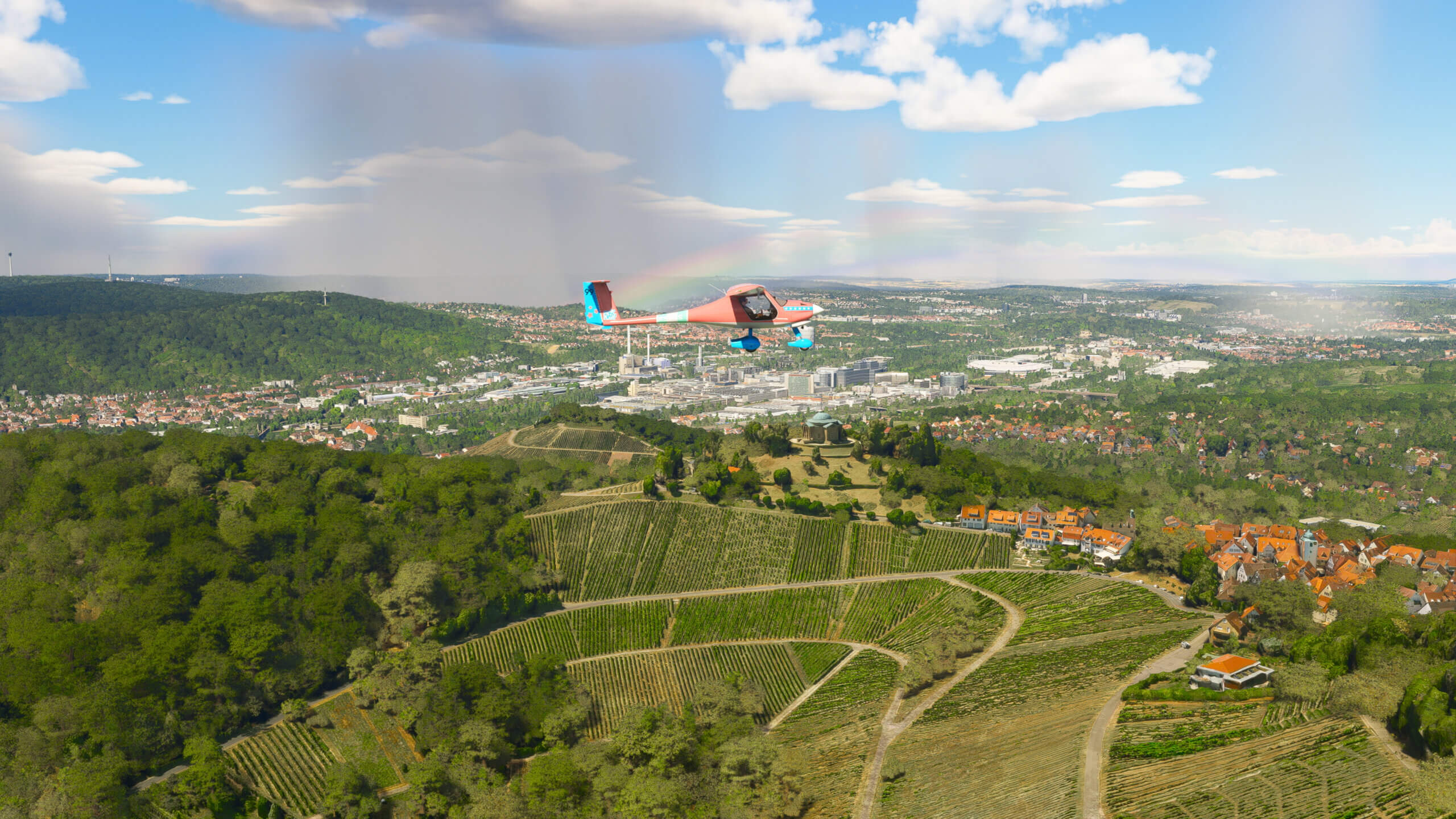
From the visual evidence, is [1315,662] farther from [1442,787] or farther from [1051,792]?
[1051,792]

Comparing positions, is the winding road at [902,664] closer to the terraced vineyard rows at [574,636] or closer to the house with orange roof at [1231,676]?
the terraced vineyard rows at [574,636]

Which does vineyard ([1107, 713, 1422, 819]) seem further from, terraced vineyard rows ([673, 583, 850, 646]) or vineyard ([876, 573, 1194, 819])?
terraced vineyard rows ([673, 583, 850, 646])

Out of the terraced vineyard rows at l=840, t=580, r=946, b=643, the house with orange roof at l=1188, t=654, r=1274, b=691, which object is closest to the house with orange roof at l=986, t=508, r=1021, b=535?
the terraced vineyard rows at l=840, t=580, r=946, b=643

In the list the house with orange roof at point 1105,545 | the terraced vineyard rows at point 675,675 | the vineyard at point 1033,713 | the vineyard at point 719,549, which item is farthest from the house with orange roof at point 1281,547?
the terraced vineyard rows at point 675,675

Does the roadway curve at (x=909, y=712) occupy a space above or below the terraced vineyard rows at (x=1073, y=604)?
below

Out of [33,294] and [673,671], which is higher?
[33,294]

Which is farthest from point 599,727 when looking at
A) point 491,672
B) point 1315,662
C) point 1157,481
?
point 1157,481

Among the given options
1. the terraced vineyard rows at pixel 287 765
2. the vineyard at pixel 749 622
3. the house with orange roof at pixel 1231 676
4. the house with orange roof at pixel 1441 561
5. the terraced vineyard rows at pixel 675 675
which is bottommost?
the terraced vineyard rows at pixel 675 675

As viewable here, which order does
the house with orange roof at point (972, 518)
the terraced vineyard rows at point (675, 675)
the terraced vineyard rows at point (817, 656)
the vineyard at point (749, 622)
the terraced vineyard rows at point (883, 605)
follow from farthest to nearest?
the house with orange roof at point (972, 518) < the terraced vineyard rows at point (883, 605) < the vineyard at point (749, 622) < the terraced vineyard rows at point (817, 656) < the terraced vineyard rows at point (675, 675)
